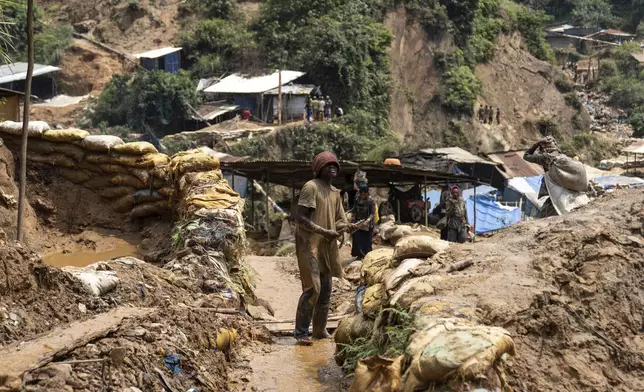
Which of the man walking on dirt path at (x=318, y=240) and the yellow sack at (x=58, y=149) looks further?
the yellow sack at (x=58, y=149)

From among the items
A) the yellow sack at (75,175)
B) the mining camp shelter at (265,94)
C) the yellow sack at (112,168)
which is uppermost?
the yellow sack at (112,168)

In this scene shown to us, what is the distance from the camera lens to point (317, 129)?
99.3 ft

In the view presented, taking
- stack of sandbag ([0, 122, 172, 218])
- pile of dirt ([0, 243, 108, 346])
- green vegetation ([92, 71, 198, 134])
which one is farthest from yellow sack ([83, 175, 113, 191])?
green vegetation ([92, 71, 198, 134])

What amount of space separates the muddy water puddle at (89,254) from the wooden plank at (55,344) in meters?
4.52

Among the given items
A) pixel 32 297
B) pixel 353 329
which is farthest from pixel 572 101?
pixel 32 297

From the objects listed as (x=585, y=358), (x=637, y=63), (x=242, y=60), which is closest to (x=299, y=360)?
(x=585, y=358)

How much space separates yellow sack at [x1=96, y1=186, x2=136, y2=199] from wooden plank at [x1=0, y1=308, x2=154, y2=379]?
5601mm

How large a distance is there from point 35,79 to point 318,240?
96.1ft

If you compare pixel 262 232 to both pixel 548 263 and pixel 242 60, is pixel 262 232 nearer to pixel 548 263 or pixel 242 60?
pixel 548 263

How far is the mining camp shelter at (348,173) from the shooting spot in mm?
16578

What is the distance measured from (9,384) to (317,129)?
85.2ft

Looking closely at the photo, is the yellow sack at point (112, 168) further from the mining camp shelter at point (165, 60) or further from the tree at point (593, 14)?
the tree at point (593, 14)

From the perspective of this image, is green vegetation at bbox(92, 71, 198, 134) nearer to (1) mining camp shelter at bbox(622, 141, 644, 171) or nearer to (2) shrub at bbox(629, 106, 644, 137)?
(1) mining camp shelter at bbox(622, 141, 644, 171)

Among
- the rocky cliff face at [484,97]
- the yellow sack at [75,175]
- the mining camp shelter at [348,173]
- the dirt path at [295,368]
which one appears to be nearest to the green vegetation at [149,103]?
the rocky cliff face at [484,97]
